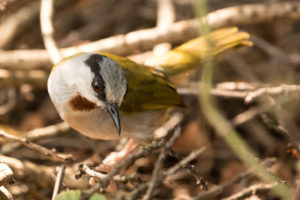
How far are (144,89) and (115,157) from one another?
71cm

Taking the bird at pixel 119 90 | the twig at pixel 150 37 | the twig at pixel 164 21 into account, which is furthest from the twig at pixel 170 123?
the twig at pixel 150 37

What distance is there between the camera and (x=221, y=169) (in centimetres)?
450

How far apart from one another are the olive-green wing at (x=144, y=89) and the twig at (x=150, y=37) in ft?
2.64

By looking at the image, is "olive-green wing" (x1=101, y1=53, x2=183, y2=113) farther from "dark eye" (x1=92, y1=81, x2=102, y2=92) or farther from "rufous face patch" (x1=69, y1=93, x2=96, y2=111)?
"dark eye" (x1=92, y1=81, x2=102, y2=92)

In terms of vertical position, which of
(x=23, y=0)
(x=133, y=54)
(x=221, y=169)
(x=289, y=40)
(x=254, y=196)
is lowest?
(x=254, y=196)

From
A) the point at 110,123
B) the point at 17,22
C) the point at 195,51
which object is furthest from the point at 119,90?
the point at 17,22

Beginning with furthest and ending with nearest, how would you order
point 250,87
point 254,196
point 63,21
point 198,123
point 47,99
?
point 63,21
point 47,99
point 198,123
point 250,87
point 254,196

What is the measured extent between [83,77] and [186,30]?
6.55ft

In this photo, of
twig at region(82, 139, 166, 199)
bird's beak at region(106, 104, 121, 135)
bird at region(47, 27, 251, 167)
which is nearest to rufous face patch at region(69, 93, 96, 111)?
bird at region(47, 27, 251, 167)

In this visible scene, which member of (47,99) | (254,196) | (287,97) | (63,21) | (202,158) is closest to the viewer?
(254,196)

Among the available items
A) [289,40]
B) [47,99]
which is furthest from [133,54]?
[289,40]

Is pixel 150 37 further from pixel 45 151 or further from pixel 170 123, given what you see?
pixel 45 151

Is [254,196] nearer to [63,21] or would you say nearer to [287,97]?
[287,97]

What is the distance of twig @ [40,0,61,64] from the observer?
14.0 feet
